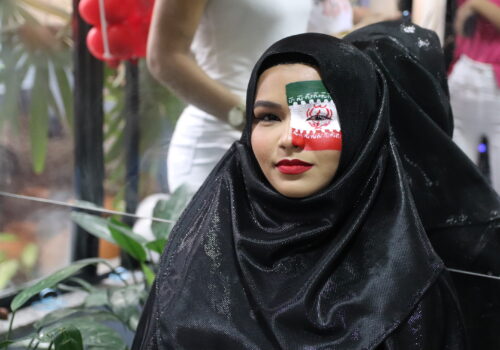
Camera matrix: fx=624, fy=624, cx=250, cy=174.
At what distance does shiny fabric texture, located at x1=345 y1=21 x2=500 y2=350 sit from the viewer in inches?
43.1

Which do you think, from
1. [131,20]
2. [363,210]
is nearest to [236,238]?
[363,210]

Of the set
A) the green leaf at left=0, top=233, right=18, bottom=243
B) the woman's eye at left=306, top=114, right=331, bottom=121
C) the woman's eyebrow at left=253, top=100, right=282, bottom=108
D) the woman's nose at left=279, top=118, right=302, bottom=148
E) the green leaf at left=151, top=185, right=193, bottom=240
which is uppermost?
the woman's eyebrow at left=253, top=100, right=282, bottom=108

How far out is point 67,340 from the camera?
1259mm

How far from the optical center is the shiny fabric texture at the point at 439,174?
1.10 meters

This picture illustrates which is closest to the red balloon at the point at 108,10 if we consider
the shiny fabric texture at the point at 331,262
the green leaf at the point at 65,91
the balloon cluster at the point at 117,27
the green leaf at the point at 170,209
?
the balloon cluster at the point at 117,27

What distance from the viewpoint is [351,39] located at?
47.4 inches

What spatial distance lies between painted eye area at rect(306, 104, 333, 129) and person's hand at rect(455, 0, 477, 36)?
→ 1.27ft

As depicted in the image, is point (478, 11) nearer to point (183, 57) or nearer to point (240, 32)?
point (240, 32)

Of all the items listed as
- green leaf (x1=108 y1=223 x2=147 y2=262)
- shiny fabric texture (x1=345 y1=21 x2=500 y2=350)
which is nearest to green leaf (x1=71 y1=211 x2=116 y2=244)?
green leaf (x1=108 y1=223 x2=147 y2=262)

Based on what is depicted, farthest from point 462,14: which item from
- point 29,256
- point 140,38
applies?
point 29,256

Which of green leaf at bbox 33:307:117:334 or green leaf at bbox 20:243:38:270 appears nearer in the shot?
green leaf at bbox 33:307:117:334

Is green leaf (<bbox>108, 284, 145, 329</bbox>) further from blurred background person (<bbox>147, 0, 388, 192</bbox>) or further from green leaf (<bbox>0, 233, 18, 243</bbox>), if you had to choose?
green leaf (<bbox>0, 233, 18, 243</bbox>)

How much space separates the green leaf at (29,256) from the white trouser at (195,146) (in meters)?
0.67

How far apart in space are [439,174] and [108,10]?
101cm
